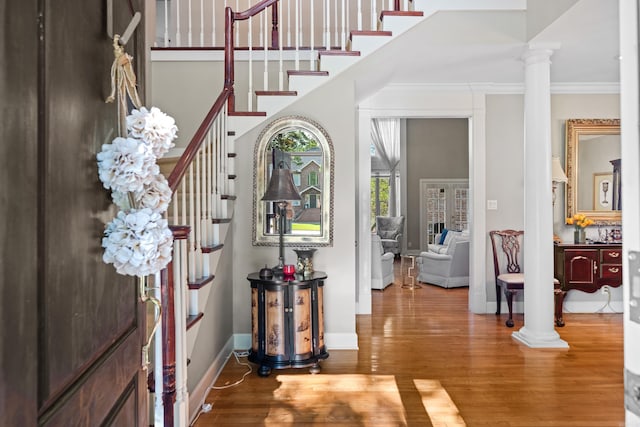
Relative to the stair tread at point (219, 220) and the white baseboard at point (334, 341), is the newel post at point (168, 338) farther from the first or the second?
the white baseboard at point (334, 341)

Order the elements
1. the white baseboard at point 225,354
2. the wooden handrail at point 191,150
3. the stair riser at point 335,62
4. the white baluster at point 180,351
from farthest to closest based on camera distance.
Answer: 1. the stair riser at point 335,62
2. the white baseboard at point 225,354
3. the wooden handrail at point 191,150
4. the white baluster at point 180,351

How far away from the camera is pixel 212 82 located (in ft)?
13.7

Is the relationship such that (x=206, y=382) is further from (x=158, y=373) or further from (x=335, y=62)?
(x=335, y=62)

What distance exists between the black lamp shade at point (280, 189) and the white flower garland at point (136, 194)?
2.34m

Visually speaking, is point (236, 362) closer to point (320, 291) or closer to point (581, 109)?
point (320, 291)

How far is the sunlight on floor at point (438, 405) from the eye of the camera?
2508 millimetres

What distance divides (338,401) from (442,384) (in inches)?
30.9

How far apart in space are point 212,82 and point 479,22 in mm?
2512

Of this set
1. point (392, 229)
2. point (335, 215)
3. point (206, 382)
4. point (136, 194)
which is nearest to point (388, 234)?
point (392, 229)

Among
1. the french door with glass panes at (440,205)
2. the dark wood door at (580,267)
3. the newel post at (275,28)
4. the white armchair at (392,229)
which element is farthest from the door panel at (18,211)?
the french door with glass panes at (440,205)

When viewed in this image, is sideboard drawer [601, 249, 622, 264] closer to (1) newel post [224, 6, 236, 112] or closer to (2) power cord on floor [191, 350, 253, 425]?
(2) power cord on floor [191, 350, 253, 425]

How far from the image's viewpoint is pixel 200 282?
2.77m

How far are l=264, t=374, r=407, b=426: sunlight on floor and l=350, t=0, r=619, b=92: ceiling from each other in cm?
264

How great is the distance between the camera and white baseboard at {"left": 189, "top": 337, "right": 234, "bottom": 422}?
8.50ft
